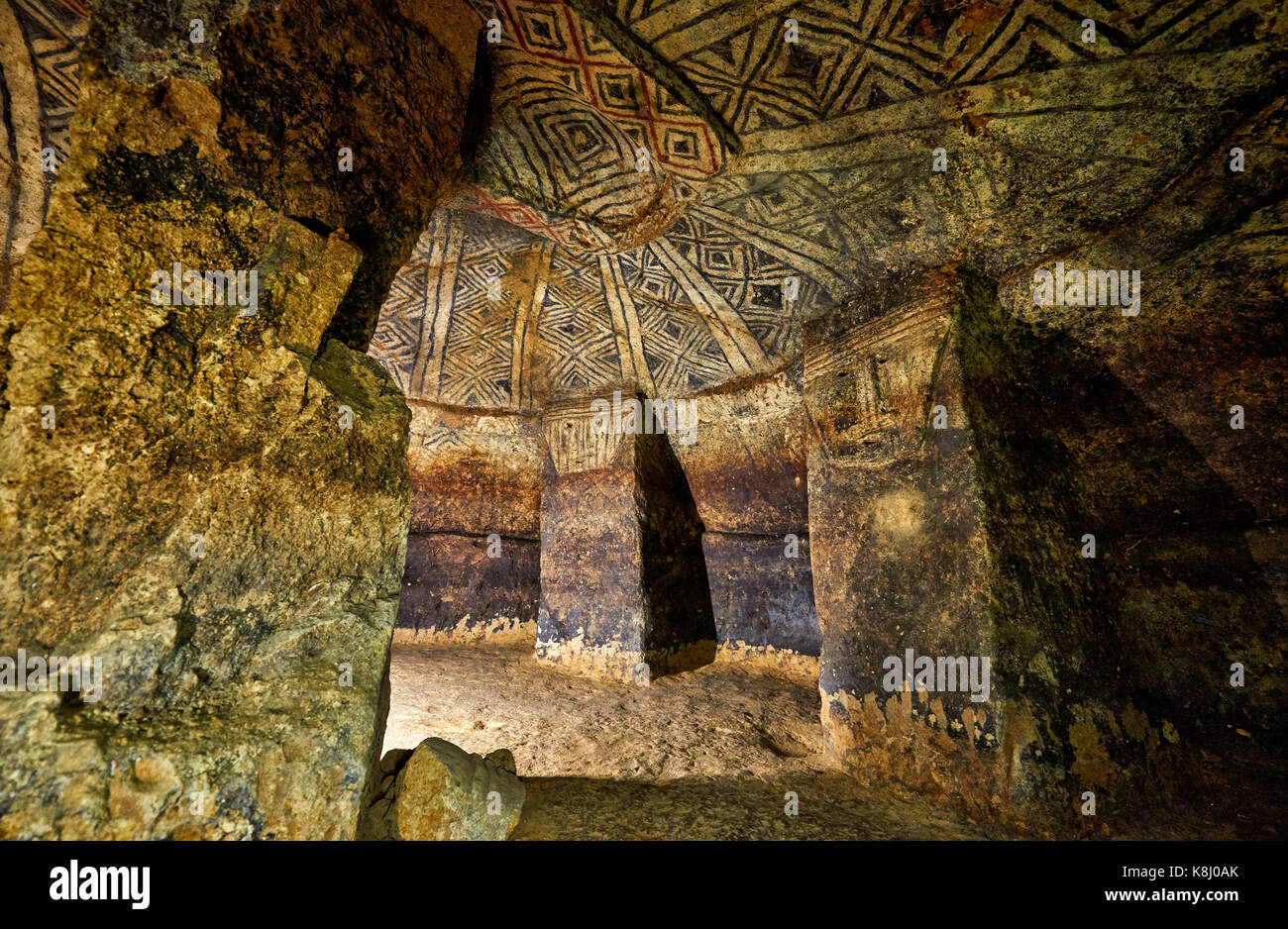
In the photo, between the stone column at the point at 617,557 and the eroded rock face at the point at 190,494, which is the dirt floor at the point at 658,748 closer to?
the stone column at the point at 617,557

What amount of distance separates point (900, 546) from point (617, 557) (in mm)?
2250

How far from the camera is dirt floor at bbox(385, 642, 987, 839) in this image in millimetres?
1812

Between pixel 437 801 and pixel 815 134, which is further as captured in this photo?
pixel 815 134

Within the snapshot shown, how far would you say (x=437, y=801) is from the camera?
4.98ft

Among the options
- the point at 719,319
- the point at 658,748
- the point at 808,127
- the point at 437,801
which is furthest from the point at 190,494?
the point at 719,319

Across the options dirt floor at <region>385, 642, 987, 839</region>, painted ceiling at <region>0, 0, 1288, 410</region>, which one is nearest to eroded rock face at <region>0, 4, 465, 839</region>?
dirt floor at <region>385, 642, 987, 839</region>

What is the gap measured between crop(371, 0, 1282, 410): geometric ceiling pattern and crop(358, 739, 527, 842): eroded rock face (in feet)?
8.11

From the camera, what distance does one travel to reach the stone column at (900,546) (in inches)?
78.4

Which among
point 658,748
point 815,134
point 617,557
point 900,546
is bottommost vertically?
point 658,748

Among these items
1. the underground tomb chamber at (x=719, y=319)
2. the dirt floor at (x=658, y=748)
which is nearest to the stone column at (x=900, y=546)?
the underground tomb chamber at (x=719, y=319)

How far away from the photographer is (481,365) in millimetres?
4332

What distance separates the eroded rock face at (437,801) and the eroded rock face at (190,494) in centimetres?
28

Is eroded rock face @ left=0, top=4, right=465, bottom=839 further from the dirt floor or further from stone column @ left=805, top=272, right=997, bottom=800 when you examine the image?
stone column @ left=805, top=272, right=997, bottom=800

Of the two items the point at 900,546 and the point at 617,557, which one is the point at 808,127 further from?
the point at 617,557
